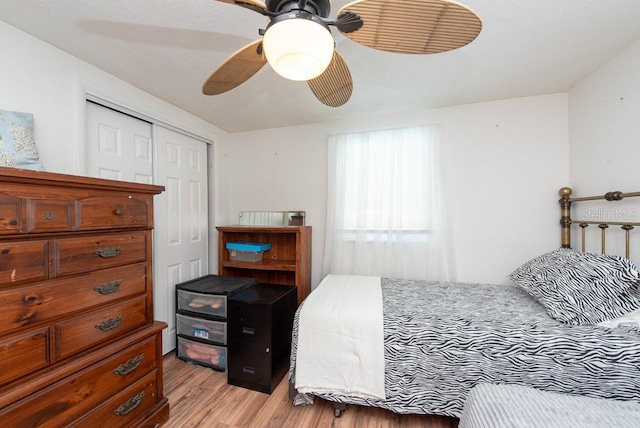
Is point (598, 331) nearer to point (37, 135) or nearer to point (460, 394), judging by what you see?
point (460, 394)

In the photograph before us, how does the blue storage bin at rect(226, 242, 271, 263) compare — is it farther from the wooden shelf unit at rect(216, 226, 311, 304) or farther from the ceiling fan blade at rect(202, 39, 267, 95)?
the ceiling fan blade at rect(202, 39, 267, 95)

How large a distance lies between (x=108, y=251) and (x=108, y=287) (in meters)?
0.18

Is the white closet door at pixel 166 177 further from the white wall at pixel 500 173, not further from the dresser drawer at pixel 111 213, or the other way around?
the white wall at pixel 500 173

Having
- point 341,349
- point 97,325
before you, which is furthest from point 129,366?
point 341,349

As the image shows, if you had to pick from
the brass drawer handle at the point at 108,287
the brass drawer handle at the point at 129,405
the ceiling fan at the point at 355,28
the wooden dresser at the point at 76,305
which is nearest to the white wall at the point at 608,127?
the ceiling fan at the point at 355,28

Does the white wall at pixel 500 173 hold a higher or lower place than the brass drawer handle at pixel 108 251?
higher

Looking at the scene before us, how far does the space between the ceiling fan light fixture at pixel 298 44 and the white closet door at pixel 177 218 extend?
185 cm

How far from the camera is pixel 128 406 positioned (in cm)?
131

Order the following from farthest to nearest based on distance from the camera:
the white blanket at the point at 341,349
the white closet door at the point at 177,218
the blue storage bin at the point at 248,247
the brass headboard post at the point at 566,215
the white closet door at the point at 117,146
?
the blue storage bin at the point at 248,247 → the white closet door at the point at 177,218 → the brass headboard post at the point at 566,215 → the white closet door at the point at 117,146 → the white blanket at the point at 341,349

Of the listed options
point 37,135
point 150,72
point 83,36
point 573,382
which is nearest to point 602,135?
point 573,382

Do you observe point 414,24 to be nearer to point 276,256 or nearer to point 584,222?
point 584,222

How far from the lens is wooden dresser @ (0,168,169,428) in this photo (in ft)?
3.11

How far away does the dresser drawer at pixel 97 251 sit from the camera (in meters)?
1.09

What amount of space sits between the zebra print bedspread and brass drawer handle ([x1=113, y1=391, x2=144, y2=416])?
Answer: 0.84 m
